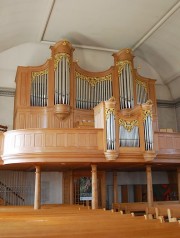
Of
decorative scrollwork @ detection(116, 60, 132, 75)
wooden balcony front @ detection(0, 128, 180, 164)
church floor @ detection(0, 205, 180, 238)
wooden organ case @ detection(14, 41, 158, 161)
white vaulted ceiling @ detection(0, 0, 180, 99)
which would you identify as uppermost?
white vaulted ceiling @ detection(0, 0, 180, 99)

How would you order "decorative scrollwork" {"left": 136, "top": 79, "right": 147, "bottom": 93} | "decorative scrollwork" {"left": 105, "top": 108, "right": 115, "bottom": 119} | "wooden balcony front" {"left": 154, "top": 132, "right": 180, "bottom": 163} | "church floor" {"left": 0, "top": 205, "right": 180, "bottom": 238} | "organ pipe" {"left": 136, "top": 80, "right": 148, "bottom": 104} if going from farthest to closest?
1. "decorative scrollwork" {"left": 136, "top": 79, "right": 147, "bottom": 93}
2. "organ pipe" {"left": 136, "top": 80, "right": 148, "bottom": 104}
3. "wooden balcony front" {"left": 154, "top": 132, "right": 180, "bottom": 163}
4. "decorative scrollwork" {"left": 105, "top": 108, "right": 115, "bottom": 119}
5. "church floor" {"left": 0, "top": 205, "right": 180, "bottom": 238}

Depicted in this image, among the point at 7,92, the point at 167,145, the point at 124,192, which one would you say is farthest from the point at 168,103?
the point at 7,92

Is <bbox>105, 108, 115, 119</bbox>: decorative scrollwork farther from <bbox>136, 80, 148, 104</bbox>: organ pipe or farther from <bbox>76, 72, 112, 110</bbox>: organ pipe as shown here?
<bbox>136, 80, 148, 104</bbox>: organ pipe

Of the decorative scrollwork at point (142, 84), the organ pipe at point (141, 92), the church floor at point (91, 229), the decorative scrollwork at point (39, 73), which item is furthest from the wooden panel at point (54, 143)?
the decorative scrollwork at point (142, 84)

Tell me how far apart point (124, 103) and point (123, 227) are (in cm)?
911

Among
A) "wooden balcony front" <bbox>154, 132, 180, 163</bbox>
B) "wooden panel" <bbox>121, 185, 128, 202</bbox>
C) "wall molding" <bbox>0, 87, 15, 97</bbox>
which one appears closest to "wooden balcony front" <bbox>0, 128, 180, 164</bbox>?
"wooden balcony front" <bbox>154, 132, 180, 163</bbox>

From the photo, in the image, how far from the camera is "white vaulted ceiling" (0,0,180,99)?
40.1ft

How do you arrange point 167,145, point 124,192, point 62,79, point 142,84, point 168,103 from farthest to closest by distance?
point 168,103, point 124,192, point 142,84, point 62,79, point 167,145

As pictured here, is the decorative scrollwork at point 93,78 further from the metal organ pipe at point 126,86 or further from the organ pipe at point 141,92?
the organ pipe at point 141,92

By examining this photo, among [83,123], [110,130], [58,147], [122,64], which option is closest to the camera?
[58,147]

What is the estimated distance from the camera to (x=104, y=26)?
1404 cm

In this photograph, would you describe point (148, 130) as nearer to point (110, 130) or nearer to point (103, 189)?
point (110, 130)

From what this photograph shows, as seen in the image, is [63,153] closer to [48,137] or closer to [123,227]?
[48,137]

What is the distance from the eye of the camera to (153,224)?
5613 mm
